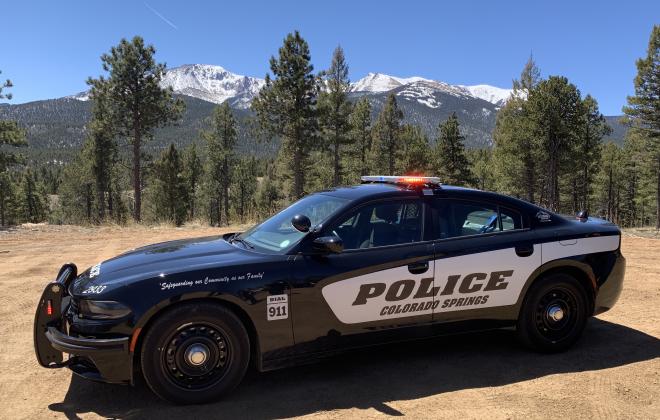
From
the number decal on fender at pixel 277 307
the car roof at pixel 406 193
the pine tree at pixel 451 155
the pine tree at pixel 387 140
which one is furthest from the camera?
the pine tree at pixel 387 140

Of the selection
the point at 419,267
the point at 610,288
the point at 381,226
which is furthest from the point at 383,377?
the point at 610,288

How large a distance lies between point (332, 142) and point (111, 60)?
53.6 feet

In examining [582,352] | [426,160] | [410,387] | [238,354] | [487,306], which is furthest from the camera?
[426,160]

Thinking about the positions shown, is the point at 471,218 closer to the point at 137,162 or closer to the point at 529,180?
the point at 137,162

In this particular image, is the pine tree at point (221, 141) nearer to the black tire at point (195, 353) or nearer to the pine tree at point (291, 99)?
the pine tree at point (291, 99)

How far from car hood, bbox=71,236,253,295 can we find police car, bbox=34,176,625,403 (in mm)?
18

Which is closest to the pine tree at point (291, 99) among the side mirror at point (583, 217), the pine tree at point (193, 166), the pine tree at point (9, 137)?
the pine tree at point (9, 137)

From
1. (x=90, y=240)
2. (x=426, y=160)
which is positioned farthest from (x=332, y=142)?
(x=90, y=240)

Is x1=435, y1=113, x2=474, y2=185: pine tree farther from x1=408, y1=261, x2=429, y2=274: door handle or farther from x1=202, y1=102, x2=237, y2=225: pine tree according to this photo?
x1=408, y1=261, x2=429, y2=274: door handle

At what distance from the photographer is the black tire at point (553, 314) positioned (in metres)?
4.54

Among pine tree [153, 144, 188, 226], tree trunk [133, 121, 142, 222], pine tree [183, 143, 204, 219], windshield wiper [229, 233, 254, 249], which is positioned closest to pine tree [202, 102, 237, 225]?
pine tree [153, 144, 188, 226]

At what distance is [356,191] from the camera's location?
455 cm

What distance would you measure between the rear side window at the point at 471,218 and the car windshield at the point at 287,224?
883 millimetres

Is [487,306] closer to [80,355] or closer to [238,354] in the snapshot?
[238,354]
